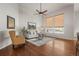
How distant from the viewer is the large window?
198 centimetres

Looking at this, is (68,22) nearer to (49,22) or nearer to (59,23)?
(59,23)

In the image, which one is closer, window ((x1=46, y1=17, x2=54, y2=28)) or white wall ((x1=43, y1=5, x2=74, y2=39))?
white wall ((x1=43, y1=5, x2=74, y2=39))

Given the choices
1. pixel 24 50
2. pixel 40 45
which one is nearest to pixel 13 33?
pixel 24 50

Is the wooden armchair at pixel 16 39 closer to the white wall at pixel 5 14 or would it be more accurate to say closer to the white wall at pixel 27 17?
the white wall at pixel 5 14

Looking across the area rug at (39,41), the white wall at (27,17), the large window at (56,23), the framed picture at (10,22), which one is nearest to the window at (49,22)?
the large window at (56,23)

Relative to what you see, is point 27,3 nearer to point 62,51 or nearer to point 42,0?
point 42,0

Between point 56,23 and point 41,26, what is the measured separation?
1.06 feet

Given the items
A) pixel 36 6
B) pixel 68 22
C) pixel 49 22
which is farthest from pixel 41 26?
pixel 68 22

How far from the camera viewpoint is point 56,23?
79.1 inches

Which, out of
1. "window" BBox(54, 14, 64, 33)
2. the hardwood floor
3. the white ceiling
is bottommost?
the hardwood floor

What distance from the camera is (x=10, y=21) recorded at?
194cm

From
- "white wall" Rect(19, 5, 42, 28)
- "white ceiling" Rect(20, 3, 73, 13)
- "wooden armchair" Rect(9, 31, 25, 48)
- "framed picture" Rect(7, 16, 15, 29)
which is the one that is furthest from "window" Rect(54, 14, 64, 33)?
"framed picture" Rect(7, 16, 15, 29)

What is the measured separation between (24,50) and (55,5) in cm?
115

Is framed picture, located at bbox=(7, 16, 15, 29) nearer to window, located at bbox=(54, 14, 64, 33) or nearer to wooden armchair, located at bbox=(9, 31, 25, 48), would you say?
wooden armchair, located at bbox=(9, 31, 25, 48)
